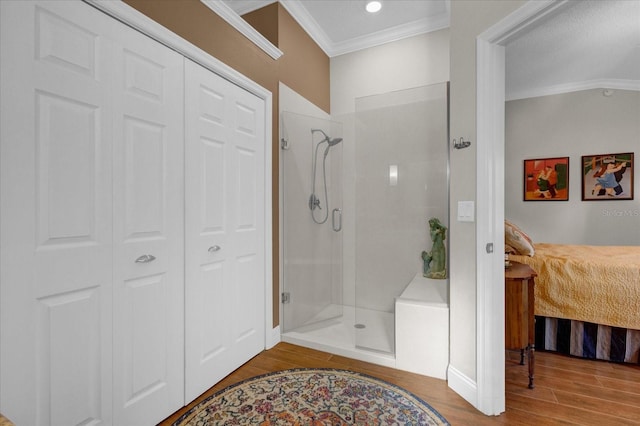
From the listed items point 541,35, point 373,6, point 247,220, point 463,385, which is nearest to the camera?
point 463,385

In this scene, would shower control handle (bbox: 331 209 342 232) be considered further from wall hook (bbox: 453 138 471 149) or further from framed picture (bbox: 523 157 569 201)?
framed picture (bbox: 523 157 569 201)

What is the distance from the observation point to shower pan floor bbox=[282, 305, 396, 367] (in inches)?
94.1

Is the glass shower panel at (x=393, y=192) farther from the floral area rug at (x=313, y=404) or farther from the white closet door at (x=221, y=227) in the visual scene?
the white closet door at (x=221, y=227)

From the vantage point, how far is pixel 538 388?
2.00 metres

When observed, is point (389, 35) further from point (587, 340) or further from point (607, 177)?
point (587, 340)

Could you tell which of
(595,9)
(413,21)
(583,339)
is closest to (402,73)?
(413,21)

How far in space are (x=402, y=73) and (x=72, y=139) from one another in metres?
3.09

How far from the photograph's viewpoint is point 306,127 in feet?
9.83

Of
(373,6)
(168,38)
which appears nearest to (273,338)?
(168,38)

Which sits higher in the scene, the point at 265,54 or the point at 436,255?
the point at 265,54

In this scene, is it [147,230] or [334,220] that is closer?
[147,230]

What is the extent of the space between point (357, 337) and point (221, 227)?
142cm

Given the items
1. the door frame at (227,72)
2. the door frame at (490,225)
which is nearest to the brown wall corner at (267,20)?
the door frame at (227,72)

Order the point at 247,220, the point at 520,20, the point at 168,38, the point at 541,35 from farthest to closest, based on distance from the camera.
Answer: the point at 541,35, the point at 247,220, the point at 168,38, the point at 520,20
